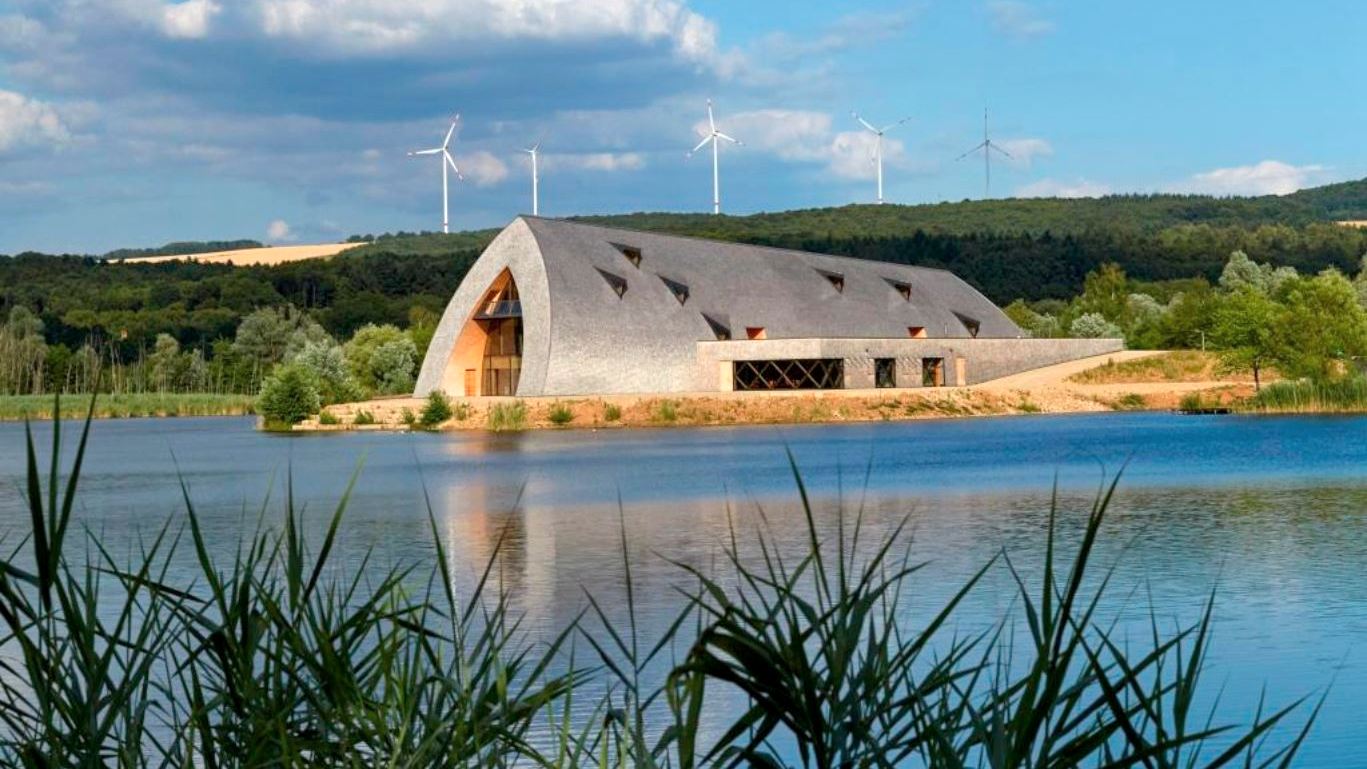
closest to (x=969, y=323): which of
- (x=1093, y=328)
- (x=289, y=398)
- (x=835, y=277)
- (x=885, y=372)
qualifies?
(x=835, y=277)

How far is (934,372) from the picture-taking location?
205 ft

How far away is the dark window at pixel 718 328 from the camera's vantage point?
197ft

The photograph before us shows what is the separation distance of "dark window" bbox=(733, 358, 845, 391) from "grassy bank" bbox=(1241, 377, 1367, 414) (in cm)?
1477

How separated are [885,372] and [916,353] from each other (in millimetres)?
1457

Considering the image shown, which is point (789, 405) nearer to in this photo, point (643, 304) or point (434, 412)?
Answer: point (643, 304)

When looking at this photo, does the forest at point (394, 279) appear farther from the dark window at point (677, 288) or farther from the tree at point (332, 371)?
the dark window at point (677, 288)

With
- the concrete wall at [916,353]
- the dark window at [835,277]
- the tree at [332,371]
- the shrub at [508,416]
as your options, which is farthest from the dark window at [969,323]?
the shrub at [508,416]

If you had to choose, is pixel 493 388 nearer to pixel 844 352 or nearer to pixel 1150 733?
pixel 844 352

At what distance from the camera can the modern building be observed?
56.5m

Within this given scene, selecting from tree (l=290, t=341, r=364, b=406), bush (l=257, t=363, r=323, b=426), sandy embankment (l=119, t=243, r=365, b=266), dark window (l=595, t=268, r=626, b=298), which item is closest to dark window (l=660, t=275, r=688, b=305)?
dark window (l=595, t=268, r=626, b=298)

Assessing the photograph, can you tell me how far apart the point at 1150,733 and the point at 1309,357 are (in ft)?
139

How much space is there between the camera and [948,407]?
5334 cm

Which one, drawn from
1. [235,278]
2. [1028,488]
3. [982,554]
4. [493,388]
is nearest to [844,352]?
[493,388]

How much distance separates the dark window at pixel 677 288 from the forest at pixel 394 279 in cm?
2660
